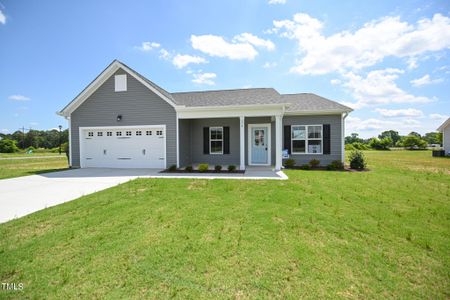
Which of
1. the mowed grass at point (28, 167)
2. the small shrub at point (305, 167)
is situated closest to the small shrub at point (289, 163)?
the small shrub at point (305, 167)

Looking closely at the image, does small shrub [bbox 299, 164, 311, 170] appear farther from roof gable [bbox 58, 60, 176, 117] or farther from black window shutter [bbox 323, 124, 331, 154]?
roof gable [bbox 58, 60, 176, 117]

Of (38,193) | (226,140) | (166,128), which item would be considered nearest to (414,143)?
(226,140)

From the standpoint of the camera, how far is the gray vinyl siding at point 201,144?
1221cm

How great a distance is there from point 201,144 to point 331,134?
7.64 meters

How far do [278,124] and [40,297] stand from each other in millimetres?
9297

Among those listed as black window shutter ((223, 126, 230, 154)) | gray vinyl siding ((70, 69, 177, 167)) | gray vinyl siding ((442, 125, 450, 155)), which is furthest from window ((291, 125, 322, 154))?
gray vinyl siding ((442, 125, 450, 155))

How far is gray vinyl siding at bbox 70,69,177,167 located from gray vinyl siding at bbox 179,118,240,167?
1092 mm

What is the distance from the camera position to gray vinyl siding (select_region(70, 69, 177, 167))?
10.9m

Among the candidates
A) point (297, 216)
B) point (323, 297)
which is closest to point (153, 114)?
point (297, 216)

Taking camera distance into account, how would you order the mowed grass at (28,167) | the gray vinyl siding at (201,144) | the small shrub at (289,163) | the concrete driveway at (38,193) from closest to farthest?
the concrete driveway at (38,193), the mowed grass at (28,167), the small shrub at (289,163), the gray vinyl siding at (201,144)

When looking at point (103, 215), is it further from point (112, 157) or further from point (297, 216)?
point (112, 157)

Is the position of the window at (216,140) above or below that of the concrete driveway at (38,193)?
above

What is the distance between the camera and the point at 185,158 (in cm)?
1188

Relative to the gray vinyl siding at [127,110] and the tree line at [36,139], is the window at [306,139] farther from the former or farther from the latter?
the tree line at [36,139]
